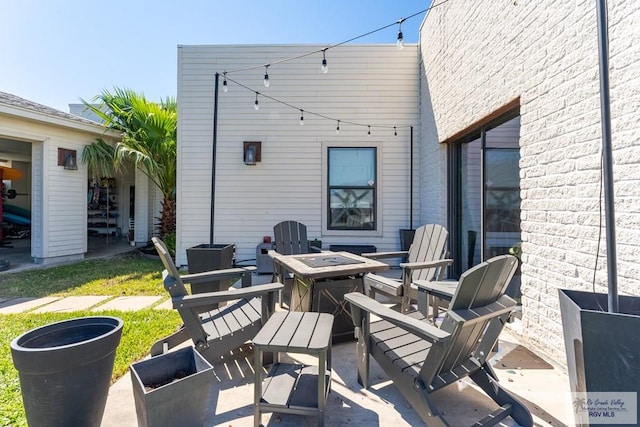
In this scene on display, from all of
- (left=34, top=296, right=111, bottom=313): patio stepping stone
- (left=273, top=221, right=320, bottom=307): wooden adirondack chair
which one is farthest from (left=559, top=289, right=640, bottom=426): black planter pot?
(left=34, top=296, right=111, bottom=313): patio stepping stone

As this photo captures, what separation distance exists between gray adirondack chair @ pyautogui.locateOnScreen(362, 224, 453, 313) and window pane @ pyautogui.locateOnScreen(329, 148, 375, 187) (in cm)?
244

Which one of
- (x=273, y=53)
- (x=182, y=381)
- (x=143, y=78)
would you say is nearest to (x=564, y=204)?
(x=182, y=381)

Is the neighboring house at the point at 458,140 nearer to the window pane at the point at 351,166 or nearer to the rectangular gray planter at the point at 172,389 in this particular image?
the window pane at the point at 351,166

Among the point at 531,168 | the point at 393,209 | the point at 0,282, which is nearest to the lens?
the point at 531,168

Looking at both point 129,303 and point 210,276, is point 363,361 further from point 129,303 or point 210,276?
point 129,303

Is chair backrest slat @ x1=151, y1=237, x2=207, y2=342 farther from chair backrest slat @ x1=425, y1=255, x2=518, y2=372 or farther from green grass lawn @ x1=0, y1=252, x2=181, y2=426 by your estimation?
chair backrest slat @ x1=425, y1=255, x2=518, y2=372

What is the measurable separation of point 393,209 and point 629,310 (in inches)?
178

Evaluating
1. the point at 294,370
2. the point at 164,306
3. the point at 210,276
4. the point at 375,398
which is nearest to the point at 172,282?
the point at 210,276

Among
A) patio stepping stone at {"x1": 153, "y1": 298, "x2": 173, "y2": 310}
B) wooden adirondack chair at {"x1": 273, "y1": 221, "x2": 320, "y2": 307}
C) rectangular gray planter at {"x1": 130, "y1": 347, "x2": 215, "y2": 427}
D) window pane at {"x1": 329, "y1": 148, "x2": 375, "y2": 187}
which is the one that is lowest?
patio stepping stone at {"x1": 153, "y1": 298, "x2": 173, "y2": 310}

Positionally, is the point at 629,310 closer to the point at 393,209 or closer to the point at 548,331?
the point at 548,331

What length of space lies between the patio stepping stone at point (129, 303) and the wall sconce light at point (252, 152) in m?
2.84

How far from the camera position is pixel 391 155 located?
5.92 metres

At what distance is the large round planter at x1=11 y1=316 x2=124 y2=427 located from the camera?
1395 millimetres

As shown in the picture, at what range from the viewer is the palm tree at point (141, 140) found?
6336 mm
